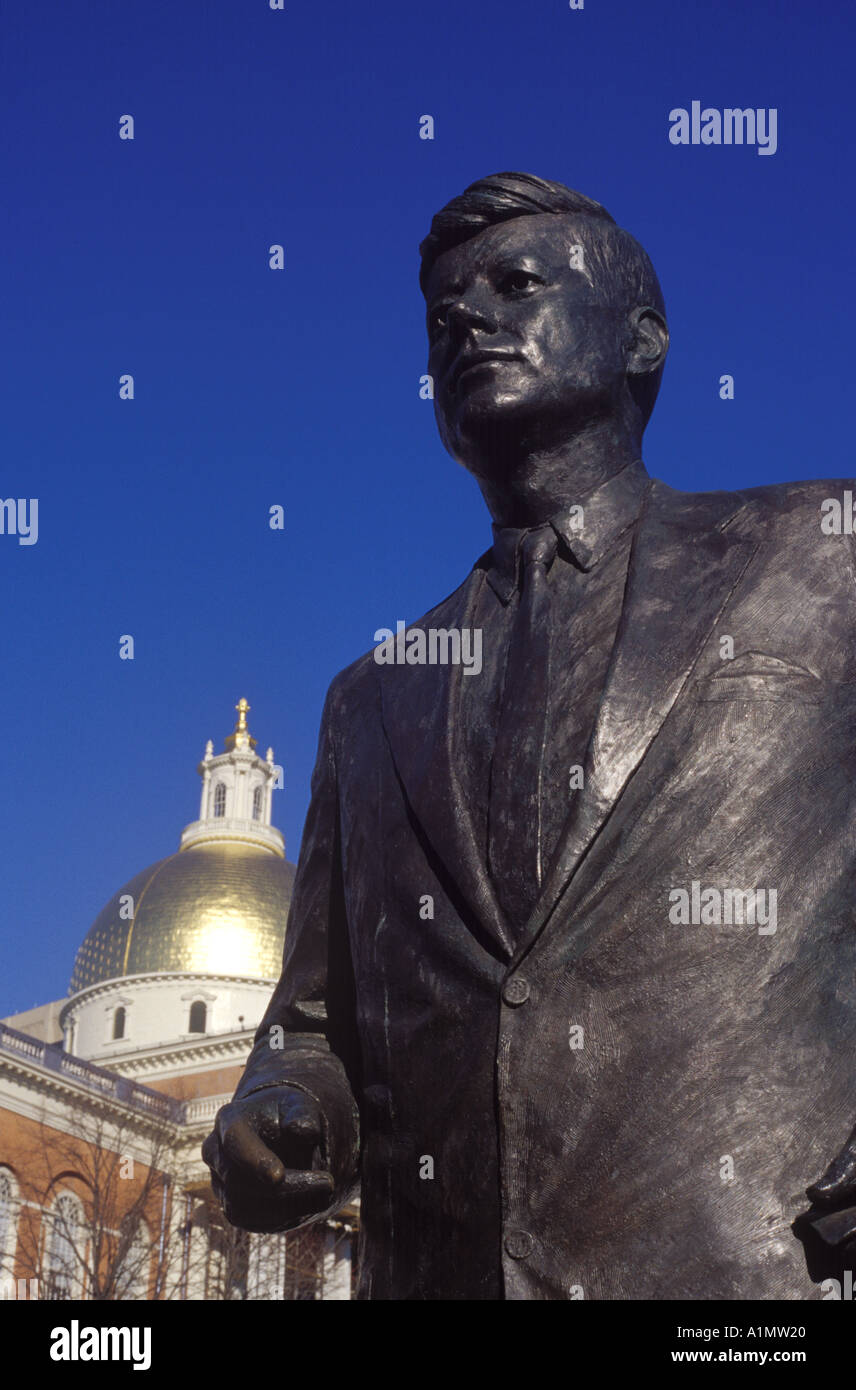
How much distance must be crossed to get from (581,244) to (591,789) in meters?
1.09

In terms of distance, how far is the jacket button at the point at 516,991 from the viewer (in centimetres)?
245

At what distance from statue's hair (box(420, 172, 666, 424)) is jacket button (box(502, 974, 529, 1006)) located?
123cm

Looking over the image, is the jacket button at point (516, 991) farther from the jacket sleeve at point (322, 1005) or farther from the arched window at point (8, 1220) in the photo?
the arched window at point (8, 1220)

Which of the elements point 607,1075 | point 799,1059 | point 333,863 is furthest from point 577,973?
point 333,863

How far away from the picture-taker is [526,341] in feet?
9.65

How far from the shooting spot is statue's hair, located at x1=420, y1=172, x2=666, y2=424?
9.98ft

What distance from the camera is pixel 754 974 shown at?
2.43 metres

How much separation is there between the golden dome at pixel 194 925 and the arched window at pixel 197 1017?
1281mm

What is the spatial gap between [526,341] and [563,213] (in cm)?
29

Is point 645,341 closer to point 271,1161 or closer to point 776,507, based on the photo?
point 776,507

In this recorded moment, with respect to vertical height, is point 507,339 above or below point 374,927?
above

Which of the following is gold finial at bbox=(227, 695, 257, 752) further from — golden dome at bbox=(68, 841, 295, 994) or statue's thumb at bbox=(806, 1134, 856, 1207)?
statue's thumb at bbox=(806, 1134, 856, 1207)

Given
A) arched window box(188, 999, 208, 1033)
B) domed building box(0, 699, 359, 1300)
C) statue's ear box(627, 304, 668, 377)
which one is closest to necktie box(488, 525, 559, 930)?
statue's ear box(627, 304, 668, 377)
